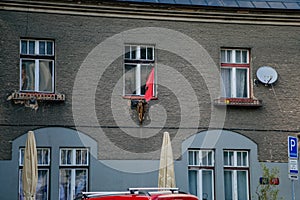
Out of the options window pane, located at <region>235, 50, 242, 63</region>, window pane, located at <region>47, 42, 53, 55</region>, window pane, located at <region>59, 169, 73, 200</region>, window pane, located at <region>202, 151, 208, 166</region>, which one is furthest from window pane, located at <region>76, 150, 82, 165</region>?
window pane, located at <region>235, 50, 242, 63</region>

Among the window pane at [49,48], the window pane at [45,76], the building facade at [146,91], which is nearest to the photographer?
the building facade at [146,91]

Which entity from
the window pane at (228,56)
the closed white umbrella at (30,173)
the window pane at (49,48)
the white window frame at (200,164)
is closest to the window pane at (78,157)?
the closed white umbrella at (30,173)

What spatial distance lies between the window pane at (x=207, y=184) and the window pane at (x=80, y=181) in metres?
3.82

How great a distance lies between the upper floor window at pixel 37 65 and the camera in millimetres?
21547

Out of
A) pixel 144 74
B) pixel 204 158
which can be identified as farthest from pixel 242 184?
pixel 144 74

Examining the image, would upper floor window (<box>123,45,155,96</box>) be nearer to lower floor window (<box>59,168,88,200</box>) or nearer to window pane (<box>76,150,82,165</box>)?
window pane (<box>76,150,82,165</box>)

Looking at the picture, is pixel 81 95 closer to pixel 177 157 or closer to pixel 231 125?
pixel 177 157

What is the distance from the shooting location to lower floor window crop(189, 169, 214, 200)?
22.1 m

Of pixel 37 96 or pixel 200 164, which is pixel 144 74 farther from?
pixel 37 96

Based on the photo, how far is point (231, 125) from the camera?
888 inches

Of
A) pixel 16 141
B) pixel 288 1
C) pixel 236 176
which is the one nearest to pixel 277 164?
pixel 236 176

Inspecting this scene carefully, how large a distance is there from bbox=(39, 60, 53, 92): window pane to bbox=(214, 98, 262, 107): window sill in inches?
212

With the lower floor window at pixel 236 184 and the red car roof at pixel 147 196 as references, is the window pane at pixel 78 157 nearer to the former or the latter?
the lower floor window at pixel 236 184

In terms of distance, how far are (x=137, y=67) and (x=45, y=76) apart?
9.80 ft
